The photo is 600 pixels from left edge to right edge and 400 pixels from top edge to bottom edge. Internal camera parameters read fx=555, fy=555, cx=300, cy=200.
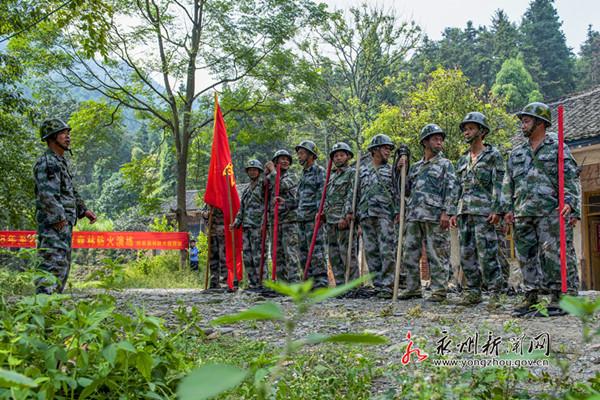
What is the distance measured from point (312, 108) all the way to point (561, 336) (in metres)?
10.9

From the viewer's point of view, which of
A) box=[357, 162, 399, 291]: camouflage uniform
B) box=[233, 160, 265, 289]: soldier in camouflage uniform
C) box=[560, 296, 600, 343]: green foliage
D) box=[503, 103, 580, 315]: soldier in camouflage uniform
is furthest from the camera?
box=[233, 160, 265, 289]: soldier in camouflage uniform

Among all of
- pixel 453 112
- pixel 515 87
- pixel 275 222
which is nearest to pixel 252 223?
pixel 275 222

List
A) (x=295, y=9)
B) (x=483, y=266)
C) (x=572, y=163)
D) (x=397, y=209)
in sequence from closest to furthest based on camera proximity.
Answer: (x=572, y=163) → (x=483, y=266) → (x=397, y=209) → (x=295, y=9)

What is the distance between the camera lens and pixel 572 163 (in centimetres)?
A: 496

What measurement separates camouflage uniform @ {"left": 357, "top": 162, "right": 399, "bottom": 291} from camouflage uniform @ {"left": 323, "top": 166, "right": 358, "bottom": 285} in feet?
1.18

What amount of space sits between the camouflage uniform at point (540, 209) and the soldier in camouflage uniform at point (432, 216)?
1.14 meters

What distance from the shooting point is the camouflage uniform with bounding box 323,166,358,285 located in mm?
7770

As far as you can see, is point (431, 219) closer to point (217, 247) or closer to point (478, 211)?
point (478, 211)

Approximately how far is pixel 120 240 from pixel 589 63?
45.8 metres

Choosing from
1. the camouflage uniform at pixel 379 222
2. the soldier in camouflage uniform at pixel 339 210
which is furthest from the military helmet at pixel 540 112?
the soldier in camouflage uniform at pixel 339 210

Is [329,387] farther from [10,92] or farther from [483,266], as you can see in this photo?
[10,92]

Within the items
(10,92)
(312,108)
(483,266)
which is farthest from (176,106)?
(483,266)

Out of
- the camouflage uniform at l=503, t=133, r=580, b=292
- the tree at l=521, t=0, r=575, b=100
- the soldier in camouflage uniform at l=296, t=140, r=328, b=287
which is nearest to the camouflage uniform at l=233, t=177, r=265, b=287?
the soldier in camouflage uniform at l=296, t=140, r=328, b=287

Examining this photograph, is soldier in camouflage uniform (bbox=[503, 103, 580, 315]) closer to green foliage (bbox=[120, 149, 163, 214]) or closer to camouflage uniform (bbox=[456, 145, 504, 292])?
camouflage uniform (bbox=[456, 145, 504, 292])
